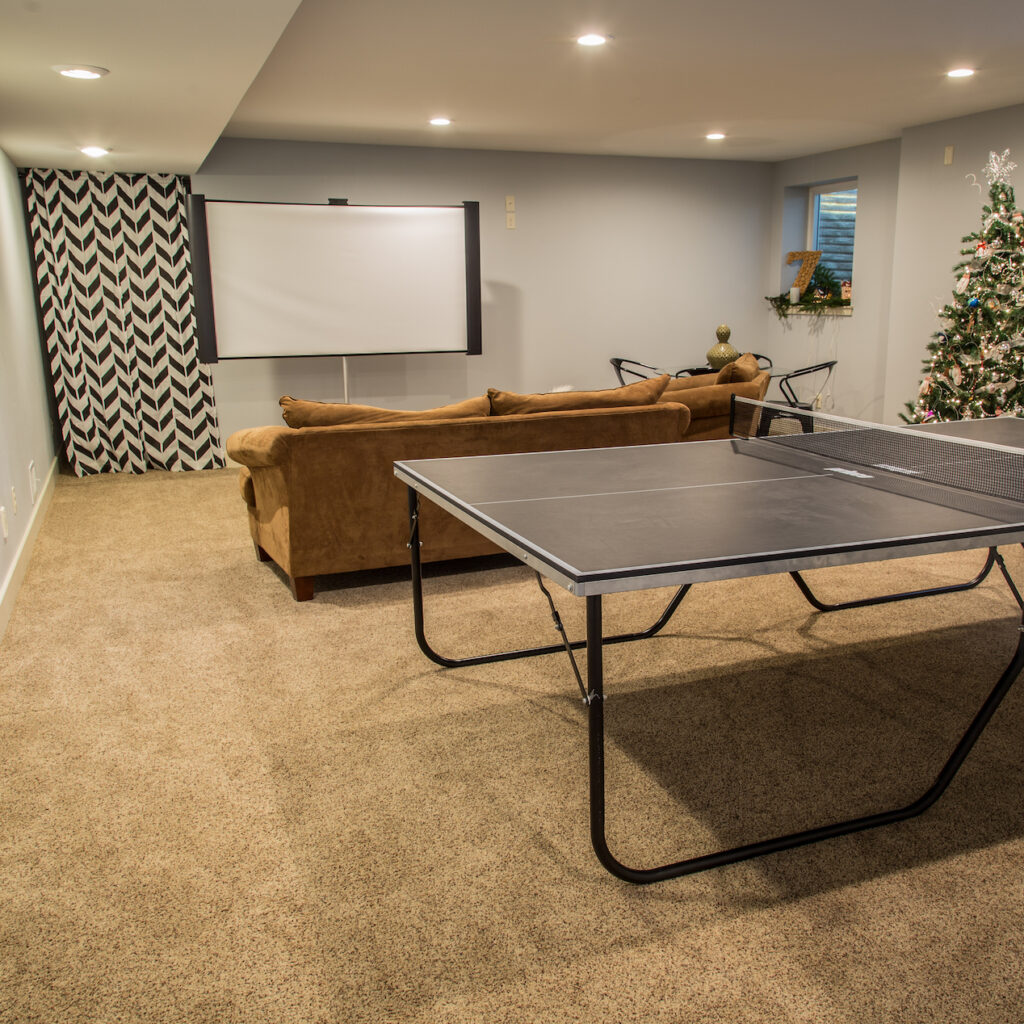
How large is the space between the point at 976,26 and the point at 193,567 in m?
4.31

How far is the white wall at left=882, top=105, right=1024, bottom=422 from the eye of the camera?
606 cm

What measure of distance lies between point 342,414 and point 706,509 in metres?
2.10

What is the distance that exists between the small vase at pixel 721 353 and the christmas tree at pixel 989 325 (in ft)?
6.34

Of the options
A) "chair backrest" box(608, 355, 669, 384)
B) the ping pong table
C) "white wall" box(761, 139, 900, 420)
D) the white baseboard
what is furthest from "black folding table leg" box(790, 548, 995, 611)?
"chair backrest" box(608, 355, 669, 384)

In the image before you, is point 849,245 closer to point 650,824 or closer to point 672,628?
point 672,628

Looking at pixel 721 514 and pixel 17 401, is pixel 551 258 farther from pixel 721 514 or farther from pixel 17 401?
pixel 721 514

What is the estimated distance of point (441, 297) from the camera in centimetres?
678

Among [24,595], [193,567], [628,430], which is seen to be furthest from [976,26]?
[24,595]

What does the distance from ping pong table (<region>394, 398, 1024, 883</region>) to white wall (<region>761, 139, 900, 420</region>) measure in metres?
4.75

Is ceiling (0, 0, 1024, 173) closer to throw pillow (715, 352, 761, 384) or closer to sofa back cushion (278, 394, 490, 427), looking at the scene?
sofa back cushion (278, 394, 490, 427)

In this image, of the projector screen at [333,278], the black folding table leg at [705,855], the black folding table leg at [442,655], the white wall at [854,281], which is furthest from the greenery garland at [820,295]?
the black folding table leg at [705,855]

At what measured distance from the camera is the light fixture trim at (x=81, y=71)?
3312 millimetres

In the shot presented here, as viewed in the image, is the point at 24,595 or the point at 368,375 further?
the point at 368,375

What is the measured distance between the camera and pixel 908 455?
272cm
